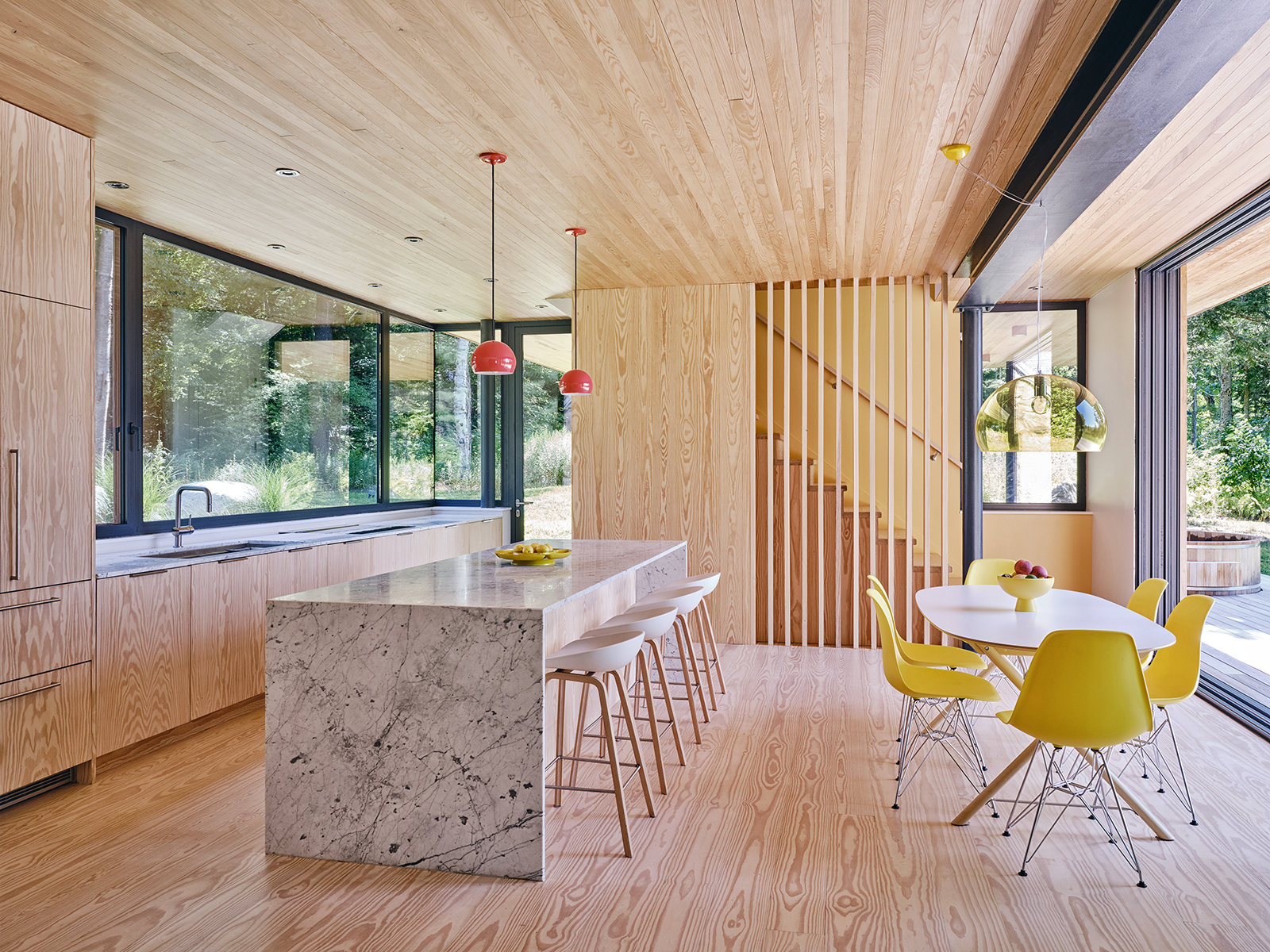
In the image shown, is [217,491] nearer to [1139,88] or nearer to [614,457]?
[614,457]

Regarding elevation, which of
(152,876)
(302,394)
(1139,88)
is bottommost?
(152,876)

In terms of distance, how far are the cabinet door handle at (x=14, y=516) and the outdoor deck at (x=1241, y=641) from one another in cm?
593

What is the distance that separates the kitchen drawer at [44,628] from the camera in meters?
3.05

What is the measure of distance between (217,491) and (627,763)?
324 cm

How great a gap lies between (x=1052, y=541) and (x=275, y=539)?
6.13 metres

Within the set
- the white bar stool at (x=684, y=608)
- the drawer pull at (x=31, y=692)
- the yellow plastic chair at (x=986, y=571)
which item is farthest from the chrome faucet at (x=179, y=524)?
the yellow plastic chair at (x=986, y=571)

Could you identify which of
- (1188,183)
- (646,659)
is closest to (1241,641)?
(1188,183)

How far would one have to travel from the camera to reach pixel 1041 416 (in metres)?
3.35

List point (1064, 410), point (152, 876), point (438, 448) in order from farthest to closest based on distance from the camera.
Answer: point (438, 448) → point (1064, 410) → point (152, 876)

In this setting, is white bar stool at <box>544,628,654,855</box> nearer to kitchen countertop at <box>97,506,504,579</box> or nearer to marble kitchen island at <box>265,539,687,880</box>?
marble kitchen island at <box>265,539,687,880</box>


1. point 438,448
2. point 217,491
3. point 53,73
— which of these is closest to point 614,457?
point 438,448

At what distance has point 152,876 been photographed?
2.62 m

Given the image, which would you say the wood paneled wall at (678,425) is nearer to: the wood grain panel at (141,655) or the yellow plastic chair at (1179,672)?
the yellow plastic chair at (1179,672)

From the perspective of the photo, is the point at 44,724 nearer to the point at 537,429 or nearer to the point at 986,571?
the point at 986,571
